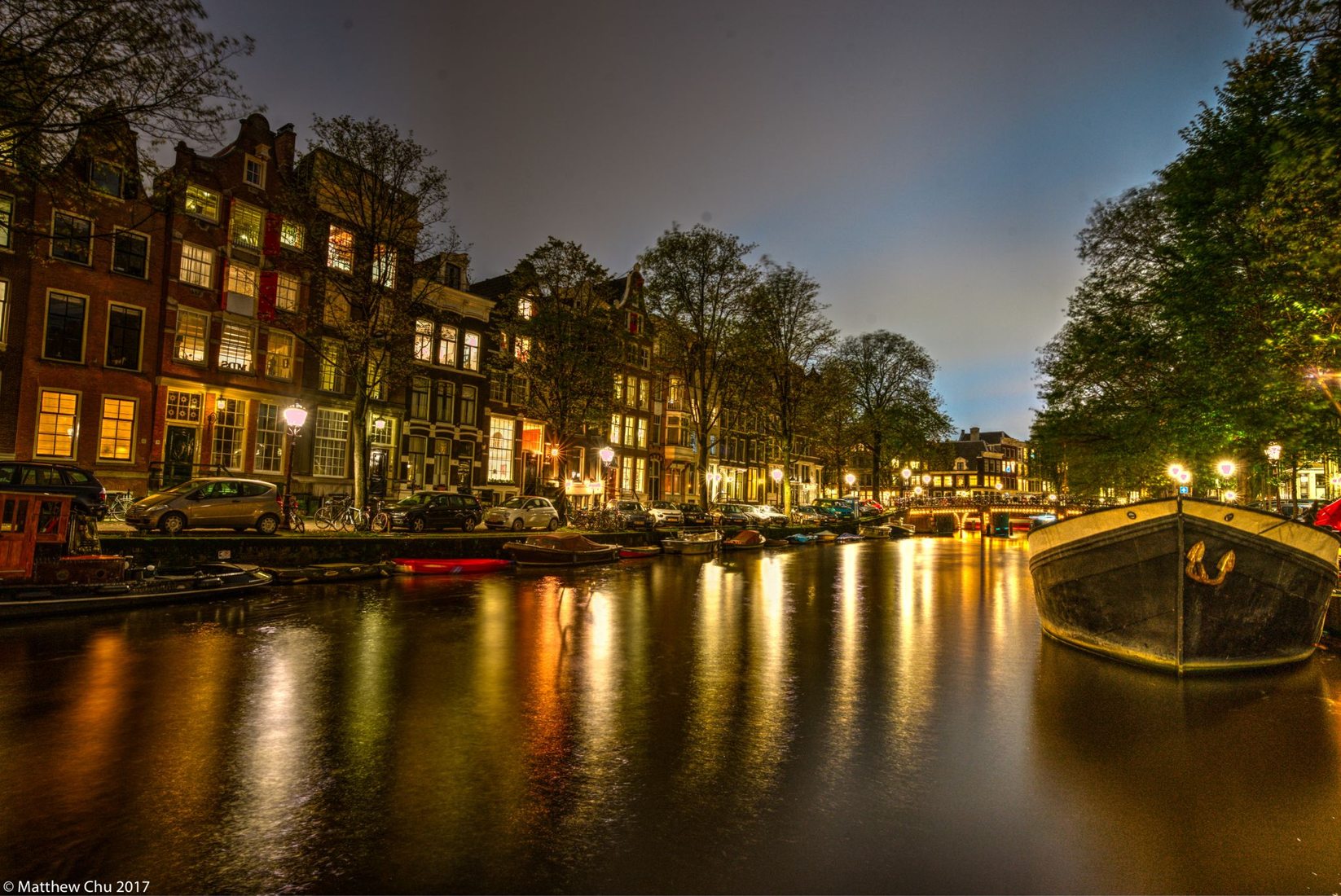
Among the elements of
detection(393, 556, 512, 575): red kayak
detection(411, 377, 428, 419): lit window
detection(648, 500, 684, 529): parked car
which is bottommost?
detection(393, 556, 512, 575): red kayak

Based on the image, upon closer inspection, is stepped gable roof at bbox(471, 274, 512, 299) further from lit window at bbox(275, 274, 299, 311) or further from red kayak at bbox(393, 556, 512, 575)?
red kayak at bbox(393, 556, 512, 575)

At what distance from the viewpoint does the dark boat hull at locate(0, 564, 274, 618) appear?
1173 cm

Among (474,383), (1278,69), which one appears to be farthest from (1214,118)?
(474,383)

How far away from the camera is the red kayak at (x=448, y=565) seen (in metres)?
20.1

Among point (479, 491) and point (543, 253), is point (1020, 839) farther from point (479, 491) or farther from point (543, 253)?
point (479, 491)

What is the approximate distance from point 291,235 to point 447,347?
9741 millimetres

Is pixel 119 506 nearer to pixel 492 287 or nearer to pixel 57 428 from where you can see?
pixel 57 428

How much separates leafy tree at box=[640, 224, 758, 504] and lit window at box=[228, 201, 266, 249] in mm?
19442

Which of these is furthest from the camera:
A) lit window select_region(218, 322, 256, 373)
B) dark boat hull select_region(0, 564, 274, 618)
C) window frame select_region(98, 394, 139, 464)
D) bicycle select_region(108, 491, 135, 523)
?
lit window select_region(218, 322, 256, 373)

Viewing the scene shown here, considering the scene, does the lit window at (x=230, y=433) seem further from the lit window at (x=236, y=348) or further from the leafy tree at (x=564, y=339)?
the leafy tree at (x=564, y=339)

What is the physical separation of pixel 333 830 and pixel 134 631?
9395 millimetres

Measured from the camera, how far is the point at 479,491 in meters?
40.6

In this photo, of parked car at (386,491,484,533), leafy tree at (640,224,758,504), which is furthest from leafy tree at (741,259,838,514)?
parked car at (386,491,484,533)

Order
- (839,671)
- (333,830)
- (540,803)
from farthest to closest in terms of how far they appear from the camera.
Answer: (839,671) → (540,803) → (333,830)
